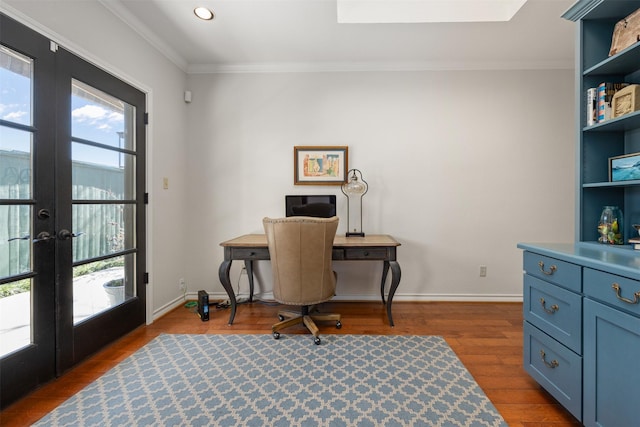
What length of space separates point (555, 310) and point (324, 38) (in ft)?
8.74

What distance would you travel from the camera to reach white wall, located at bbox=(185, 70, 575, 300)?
2.85 metres

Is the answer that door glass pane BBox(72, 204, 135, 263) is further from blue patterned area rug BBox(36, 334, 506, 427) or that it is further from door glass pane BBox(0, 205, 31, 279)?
blue patterned area rug BBox(36, 334, 506, 427)

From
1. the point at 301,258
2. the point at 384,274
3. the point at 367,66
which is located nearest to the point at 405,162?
the point at 367,66

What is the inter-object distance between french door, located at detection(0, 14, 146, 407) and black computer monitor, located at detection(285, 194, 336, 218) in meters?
1.42

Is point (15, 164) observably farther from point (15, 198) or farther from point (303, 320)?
point (303, 320)

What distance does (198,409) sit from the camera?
1370 millimetres

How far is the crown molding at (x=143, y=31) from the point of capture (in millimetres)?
1965

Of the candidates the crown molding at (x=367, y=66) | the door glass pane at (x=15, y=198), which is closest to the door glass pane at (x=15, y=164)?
the door glass pane at (x=15, y=198)

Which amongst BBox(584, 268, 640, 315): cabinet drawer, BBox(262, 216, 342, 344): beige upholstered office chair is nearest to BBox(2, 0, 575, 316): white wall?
BBox(262, 216, 342, 344): beige upholstered office chair

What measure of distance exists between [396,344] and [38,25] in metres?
3.07

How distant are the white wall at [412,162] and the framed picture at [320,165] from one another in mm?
80

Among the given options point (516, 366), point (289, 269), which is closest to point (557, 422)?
point (516, 366)

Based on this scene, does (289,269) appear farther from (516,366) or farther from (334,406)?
(516,366)

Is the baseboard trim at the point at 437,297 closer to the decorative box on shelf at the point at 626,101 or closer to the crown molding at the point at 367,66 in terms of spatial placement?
the decorative box on shelf at the point at 626,101
